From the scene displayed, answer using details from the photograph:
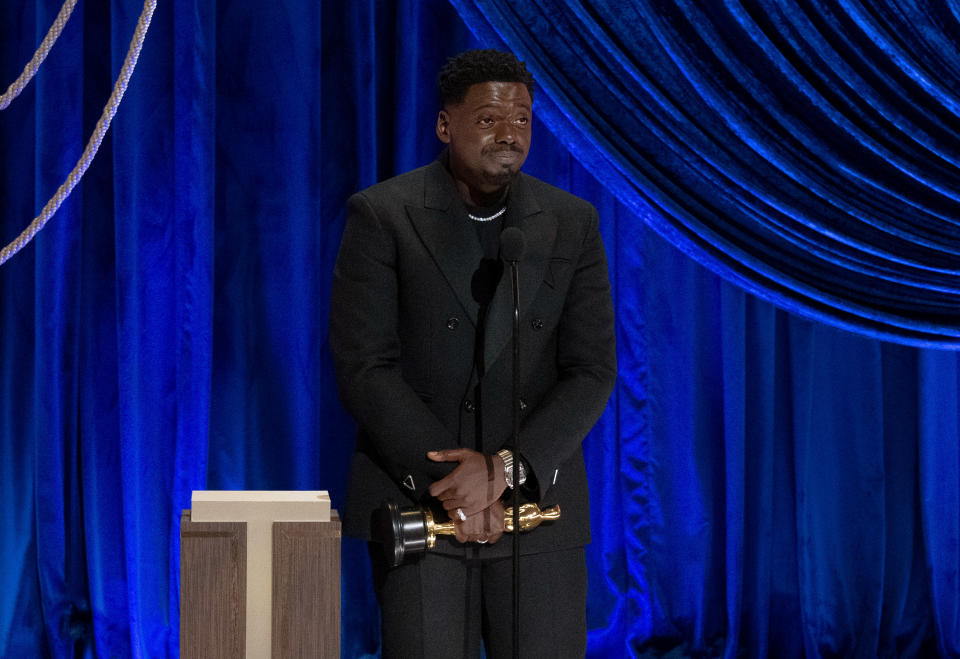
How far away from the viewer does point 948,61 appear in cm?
271

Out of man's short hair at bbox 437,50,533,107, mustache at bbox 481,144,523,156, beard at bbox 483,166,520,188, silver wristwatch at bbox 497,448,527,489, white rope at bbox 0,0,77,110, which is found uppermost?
white rope at bbox 0,0,77,110

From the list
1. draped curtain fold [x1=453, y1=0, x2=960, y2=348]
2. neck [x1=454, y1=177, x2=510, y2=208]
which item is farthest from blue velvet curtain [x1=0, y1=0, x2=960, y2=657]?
neck [x1=454, y1=177, x2=510, y2=208]

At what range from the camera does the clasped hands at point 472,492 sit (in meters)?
1.87

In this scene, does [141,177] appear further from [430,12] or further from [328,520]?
[328,520]

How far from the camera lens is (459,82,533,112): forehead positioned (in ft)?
6.40

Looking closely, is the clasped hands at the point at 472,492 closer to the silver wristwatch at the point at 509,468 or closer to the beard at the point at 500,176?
the silver wristwatch at the point at 509,468

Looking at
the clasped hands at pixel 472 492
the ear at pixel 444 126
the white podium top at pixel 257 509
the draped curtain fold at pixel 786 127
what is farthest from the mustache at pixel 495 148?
the draped curtain fold at pixel 786 127

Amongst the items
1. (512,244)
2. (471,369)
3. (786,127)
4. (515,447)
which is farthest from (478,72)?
(786,127)

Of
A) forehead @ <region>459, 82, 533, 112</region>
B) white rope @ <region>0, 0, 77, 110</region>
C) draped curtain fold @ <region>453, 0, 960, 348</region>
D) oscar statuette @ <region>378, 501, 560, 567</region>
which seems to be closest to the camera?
oscar statuette @ <region>378, 501, 560, 567</region>

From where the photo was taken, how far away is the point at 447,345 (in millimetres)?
2006

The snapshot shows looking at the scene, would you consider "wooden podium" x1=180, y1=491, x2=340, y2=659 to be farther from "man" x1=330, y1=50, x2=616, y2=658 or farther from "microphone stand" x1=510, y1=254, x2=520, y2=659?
"microphone stand" x1=510, y1=254, x2=520, y2=659

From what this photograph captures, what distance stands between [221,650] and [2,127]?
5.47ft

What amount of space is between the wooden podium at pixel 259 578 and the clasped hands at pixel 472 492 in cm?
19

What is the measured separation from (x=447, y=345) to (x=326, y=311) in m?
1.04
